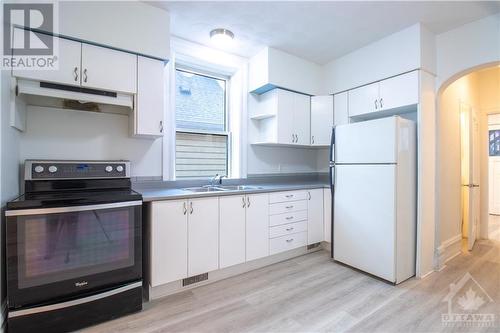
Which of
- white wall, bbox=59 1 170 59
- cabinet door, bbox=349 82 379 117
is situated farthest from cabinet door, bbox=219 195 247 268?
cabinet door, bbox=349 82 379 117

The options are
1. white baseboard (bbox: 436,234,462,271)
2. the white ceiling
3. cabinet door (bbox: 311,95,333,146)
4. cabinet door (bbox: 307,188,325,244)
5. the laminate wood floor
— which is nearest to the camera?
the laminate wood floor

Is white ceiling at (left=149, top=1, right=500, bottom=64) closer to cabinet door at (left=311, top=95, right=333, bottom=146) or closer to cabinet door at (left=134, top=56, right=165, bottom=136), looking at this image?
cabinet door at (left=134, top=56, right=165, bottom=136)

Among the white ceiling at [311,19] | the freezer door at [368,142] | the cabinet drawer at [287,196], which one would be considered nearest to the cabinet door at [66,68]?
the white ceiling at [311,19]

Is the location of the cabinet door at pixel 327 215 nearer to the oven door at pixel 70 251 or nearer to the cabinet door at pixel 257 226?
the cabinet door at pixel 257 226

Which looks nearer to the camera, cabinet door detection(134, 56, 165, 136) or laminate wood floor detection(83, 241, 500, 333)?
laminate wood floor detection(83, 241, 500, 333)

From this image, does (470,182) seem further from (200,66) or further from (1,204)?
(1,204)

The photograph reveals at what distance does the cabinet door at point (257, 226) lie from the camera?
103 inches

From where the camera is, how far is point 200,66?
305 centimetres

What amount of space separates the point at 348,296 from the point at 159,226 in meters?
1.80

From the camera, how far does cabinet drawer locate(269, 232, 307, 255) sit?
2.79 m

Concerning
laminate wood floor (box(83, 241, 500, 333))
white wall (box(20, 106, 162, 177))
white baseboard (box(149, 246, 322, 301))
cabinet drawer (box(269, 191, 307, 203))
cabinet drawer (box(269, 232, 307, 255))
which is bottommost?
laminate wood floor (box(83, 241, 500, 333))

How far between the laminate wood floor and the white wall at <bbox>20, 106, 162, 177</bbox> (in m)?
1.38

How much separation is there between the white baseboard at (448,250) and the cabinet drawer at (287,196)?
64.4 inches

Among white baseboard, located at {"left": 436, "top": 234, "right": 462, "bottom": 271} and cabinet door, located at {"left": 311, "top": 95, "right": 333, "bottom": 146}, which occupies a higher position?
cabinet door, located at {"left": 311, "top": 95, "right": 333, "bottom": 146}
